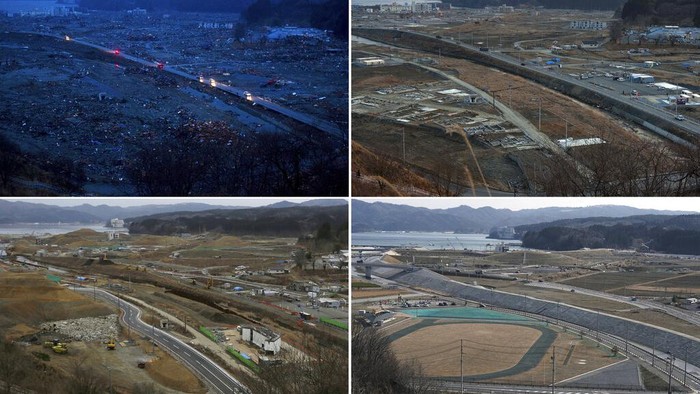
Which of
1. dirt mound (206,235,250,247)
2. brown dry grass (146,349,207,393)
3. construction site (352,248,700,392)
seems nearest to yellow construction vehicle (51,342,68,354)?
brown dry grass (146,349,207,393)

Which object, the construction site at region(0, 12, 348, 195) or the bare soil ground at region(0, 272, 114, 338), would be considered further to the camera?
the construction site at region(0, 12, 348, 195)

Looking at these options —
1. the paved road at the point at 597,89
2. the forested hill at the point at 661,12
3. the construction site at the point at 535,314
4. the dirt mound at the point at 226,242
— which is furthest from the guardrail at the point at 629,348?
the forested hill at the point at 661,12

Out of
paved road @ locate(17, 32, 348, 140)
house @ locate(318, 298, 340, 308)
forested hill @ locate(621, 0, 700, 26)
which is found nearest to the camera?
house @ locate(318, 298, 340, 308)

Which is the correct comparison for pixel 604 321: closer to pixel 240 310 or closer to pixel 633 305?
pixel 633 305

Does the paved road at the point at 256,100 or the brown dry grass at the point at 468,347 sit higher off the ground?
the paved road at the point at 256,100

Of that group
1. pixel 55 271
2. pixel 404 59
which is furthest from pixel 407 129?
pixel 55 271

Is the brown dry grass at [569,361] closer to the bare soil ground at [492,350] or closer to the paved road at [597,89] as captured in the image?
the bare soil ground at [492,350]

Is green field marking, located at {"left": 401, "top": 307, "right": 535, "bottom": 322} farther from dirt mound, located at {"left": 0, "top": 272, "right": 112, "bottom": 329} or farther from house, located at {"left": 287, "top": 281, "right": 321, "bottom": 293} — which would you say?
dirt mound, located at {"left": 0, "top": 272, "right": 112, "bottom": 329}

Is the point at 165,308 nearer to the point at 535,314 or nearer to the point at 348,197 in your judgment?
the point at 348,197
